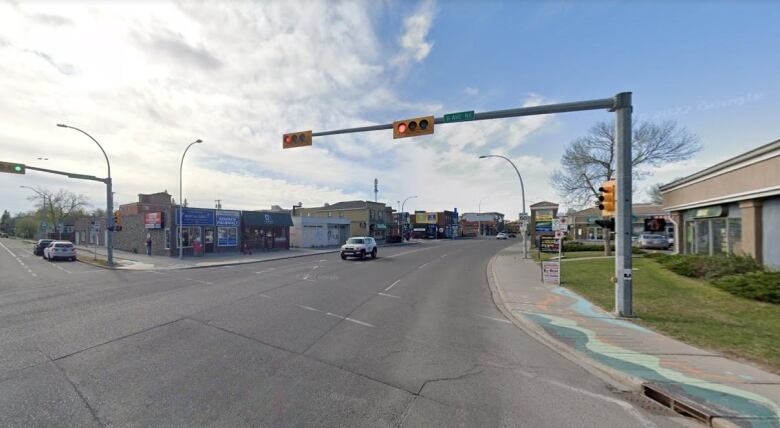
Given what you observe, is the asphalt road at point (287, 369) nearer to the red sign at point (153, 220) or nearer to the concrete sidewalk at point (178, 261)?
the concrete sidewalk at point (178, 261)

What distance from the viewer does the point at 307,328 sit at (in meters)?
7.78

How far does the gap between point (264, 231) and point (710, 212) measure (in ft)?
122

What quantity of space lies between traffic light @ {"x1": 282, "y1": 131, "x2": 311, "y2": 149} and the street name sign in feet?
15.8

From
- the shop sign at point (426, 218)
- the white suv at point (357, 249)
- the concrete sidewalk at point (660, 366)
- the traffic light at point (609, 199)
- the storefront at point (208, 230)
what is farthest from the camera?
the shop sign at point (426, 218)

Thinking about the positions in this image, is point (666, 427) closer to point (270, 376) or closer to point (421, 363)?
point (421, 363)

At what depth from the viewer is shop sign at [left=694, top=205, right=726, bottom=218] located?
53.2 feet

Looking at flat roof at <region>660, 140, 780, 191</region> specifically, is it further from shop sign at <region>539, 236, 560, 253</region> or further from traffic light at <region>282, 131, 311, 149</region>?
traffic light at <region>282, 131, 311, 149</region>

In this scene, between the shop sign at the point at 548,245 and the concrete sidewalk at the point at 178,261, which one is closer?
the shop sign at the point at 548,245

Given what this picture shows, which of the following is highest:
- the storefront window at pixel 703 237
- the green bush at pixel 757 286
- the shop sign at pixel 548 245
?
the storefront window at pixel 703 237

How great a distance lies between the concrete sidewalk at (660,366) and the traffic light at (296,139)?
8.30 meters

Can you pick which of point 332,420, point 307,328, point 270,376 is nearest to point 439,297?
point 307,328

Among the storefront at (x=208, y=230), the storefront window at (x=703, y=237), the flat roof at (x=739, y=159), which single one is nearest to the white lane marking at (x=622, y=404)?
the flat roof at (x=739, y=159)

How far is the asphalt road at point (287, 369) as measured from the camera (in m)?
4.06

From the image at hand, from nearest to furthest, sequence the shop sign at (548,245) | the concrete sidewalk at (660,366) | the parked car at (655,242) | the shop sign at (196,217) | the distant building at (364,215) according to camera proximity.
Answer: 1. the concrete sidewalk at (660,366)
2. the shop sign at (548,245)
3. the shop sign at (196,217)
4. the parked car at (655,242)
5. the distant building at (364,215)
